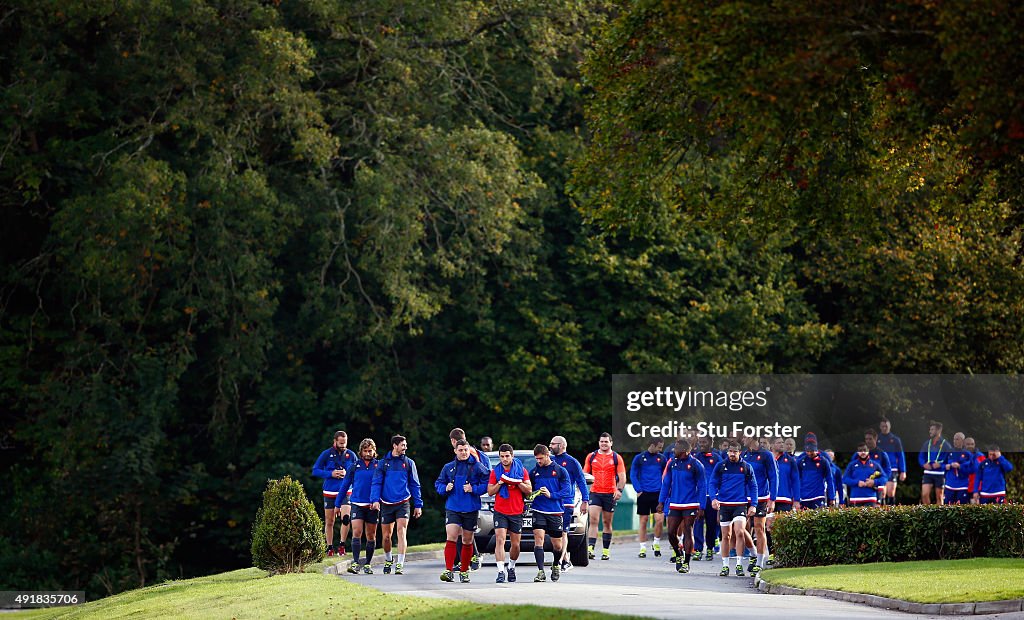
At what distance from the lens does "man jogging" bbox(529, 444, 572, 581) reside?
21.6 metres

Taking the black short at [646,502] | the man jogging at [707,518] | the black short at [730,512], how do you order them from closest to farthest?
1. the black short at [730,512]
2. the man jogging at [707,518]
3. the black short at [646,502]

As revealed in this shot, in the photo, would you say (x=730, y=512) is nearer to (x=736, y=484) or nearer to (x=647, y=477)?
(x=736, y=484)

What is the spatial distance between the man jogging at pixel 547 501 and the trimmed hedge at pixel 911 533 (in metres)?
4.68

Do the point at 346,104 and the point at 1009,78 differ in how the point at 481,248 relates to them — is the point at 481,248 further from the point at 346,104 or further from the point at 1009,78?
the point at 1009,78

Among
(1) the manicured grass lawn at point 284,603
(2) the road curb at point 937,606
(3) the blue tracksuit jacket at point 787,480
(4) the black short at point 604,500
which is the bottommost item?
(2) the road curb at point 937,606

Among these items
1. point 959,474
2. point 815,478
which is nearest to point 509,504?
point 815,478

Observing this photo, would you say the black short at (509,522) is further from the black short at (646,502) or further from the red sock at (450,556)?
the black short at (646,502)

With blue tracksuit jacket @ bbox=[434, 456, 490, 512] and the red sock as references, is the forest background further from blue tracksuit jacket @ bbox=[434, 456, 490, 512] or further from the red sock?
the red sock

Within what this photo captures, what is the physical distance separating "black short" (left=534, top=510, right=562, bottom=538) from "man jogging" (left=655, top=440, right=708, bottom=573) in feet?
12.1

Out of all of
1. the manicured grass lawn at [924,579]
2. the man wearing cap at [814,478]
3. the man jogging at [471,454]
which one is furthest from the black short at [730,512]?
the man wearing cap at [814,478]

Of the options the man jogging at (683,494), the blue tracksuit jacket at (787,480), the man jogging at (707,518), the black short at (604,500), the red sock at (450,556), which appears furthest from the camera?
the blue tracksuit jacket at (787,480)

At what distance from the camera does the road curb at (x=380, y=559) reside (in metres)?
23.7

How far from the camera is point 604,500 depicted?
27406 millimetres

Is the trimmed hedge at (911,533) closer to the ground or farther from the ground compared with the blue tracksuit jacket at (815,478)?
closer to the ground
